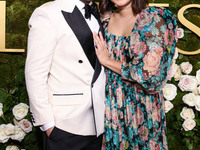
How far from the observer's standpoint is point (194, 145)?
281 cm

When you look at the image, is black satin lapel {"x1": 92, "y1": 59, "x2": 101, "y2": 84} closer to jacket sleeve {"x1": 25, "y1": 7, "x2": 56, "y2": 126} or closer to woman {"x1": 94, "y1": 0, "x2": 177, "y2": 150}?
woman {"x1": 94, "y1": 0, "x2": 177, "y2": 150}

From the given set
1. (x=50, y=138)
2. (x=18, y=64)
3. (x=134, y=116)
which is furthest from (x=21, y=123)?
(x=134, y=116)

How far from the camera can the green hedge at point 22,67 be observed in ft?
8.40

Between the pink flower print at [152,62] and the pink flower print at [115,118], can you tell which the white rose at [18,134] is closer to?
the pink flower print at [115,118]

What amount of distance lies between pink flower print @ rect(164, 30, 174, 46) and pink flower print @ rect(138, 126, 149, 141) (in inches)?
25.6

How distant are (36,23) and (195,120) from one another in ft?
6.82

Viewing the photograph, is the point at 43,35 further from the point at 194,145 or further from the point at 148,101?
the point at 194,145

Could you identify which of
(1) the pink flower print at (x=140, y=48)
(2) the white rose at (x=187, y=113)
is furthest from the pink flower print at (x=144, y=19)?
(2) the white rose at (x=187, y=113)

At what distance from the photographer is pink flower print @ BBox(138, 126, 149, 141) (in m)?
1.83

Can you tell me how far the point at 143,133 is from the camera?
183 cm

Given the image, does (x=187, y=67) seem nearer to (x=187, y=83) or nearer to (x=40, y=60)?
(x=187, y=83)

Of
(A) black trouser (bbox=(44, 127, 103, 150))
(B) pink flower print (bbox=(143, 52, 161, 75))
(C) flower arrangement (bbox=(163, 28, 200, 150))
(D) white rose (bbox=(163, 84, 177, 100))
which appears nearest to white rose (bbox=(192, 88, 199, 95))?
(C) flower arrangement (bbox=(163, 28, 200, 150))

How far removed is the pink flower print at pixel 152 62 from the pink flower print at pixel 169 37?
0.12 metres

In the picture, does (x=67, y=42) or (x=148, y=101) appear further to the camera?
(x=148, y=101)
